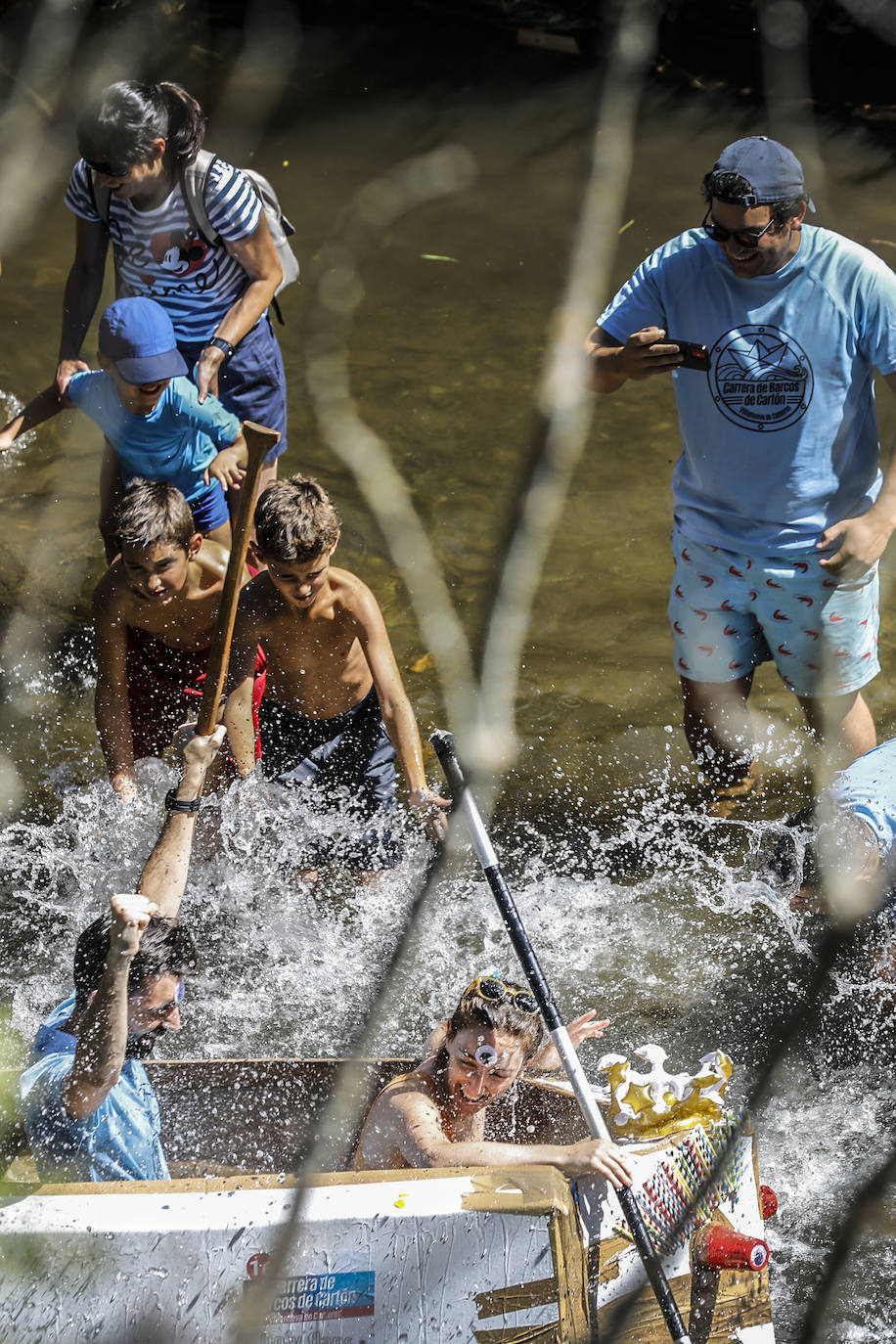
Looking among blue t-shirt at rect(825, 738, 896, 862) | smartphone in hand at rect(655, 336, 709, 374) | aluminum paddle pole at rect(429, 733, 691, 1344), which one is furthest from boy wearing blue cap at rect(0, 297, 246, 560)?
blue t-shirt at rect(825, 738, 896, 862)

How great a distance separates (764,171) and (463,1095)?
2.16 metres

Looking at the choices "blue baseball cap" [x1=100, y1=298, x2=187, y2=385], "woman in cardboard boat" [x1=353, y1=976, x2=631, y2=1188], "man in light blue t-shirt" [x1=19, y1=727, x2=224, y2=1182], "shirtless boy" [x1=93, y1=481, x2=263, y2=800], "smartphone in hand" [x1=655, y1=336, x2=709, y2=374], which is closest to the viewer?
"man in light blue t-shirt" [x1=19, y1=727, x2=224, y2=1182]

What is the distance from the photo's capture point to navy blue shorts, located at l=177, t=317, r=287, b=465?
4.22 meters

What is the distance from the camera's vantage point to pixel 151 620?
3617 mm

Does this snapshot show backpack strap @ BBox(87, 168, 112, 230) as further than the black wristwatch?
No

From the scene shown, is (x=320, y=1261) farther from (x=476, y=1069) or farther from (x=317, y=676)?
(x=317, y=676)

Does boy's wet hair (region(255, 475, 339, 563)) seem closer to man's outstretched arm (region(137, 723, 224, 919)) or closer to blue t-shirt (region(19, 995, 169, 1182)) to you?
man's outstretched arm (region(137, 723, 224, 919))

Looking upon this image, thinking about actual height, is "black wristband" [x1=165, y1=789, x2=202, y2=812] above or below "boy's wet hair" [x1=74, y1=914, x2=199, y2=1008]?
above

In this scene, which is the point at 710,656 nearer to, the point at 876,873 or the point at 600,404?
the point at 876,873

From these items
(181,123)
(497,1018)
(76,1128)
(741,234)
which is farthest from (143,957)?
(181,123)

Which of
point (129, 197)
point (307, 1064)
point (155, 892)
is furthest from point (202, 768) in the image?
point (129, 197)

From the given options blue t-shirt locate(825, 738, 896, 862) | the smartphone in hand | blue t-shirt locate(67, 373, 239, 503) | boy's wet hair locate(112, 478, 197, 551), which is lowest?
blue t-shirt locate(825, 738, 896, 862)

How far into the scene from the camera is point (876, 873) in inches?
109

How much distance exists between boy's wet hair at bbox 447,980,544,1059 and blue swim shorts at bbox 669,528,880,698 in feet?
3.89
